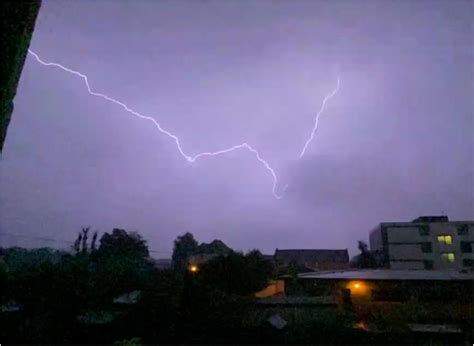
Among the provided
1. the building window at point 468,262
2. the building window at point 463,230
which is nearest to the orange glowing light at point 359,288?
Result: the building window at point 468,262

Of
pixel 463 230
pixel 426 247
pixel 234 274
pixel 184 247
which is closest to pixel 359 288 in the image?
pixel 234 274

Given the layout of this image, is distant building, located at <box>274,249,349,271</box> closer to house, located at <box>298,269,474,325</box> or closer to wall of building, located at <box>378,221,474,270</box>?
wall of building, located at <box>378,221,474,270</box>

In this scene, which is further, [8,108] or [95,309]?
[95,309]

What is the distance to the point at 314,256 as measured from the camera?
62500 mm

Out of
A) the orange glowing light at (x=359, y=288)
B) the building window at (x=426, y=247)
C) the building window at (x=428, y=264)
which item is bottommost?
the orange glowing light at (x=359, y=288)

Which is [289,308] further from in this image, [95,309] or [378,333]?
[95,309]

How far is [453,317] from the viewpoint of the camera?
1798 centimetres

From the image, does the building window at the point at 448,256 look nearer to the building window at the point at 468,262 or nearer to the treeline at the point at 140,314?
the building window at the point at 468,262

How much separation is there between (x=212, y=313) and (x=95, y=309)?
704 centimetres

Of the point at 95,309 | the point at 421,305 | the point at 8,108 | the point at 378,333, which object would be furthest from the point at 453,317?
the point at 8,108

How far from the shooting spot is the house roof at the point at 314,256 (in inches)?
2408

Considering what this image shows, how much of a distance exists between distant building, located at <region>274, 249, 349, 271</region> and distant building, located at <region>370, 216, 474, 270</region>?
11481 millimetres

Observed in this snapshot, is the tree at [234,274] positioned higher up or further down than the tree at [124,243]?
further down

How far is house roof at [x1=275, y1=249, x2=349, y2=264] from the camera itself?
61.2 meters
